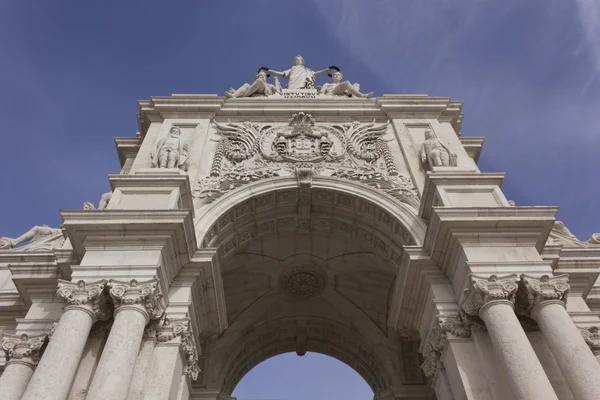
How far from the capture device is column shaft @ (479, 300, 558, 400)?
7.97m

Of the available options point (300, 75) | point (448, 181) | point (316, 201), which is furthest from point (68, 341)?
point (300, 75)

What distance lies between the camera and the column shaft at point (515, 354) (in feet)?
26.2

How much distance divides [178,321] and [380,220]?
577 centimetres

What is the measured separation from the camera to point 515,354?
849 cm

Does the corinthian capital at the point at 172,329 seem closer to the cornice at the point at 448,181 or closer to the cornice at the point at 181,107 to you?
the cornice at the point at 448,181

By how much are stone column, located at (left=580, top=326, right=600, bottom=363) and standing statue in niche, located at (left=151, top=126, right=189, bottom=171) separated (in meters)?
10.3

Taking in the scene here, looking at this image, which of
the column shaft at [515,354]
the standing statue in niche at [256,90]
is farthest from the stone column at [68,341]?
the standing statue in niche at [256,90]

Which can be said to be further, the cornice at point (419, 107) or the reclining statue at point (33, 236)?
the cornice at point (419, 107)

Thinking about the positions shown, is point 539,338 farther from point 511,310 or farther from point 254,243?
point 254,243

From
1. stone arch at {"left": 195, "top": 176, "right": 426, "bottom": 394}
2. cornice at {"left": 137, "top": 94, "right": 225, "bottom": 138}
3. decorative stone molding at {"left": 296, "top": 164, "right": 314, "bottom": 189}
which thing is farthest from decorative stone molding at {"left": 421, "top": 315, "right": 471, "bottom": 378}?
cornice at {"left": 137, "top": 94, "right": 225, "bottom": 138}

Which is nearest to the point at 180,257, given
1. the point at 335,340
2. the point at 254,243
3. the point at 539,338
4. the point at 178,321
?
the point at 178,321

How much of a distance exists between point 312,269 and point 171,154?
6338 millimetres

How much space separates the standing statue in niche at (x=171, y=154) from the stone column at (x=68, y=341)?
4.52 m

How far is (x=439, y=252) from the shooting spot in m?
11.1
